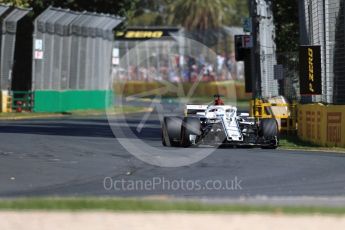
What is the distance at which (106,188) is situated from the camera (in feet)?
50.8

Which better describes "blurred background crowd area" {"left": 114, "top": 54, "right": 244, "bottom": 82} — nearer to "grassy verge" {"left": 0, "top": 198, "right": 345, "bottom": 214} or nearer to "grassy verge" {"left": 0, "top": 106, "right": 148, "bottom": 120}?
"grassy verge" {"left": 0, "top": 106, "right": 148, "bottom": 120}

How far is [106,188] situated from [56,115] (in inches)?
1256

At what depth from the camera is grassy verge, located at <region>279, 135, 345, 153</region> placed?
80.8 feet

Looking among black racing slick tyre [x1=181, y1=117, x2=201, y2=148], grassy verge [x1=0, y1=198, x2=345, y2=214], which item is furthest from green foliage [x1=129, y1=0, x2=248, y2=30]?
grassy verge [x1=0, y1=198, x2=345, y2=214]

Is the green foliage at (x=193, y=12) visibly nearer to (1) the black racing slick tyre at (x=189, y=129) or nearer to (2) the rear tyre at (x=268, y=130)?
(2) the rear tyre at (x=268, y=130)

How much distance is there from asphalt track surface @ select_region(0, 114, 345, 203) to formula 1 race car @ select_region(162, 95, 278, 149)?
32 centimetres

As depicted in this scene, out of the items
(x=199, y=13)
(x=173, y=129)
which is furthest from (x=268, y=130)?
(x=199, y=13)

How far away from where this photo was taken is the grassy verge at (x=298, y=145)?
970 inches

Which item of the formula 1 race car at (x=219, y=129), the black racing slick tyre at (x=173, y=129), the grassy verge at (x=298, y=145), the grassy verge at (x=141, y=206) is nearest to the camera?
the grassy verge at (x=141, y=206)

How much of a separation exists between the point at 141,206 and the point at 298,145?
14629mm

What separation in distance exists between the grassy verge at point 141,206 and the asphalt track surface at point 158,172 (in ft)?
5.94

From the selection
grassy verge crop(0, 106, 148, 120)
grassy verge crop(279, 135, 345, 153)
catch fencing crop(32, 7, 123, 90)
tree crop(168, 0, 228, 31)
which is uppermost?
tree crop(168, 0, 228, 31)

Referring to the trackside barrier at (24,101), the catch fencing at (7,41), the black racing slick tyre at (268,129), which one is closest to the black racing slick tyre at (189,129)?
the black racing slick tyre at (268,129)

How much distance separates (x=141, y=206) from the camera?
39.8 ft
